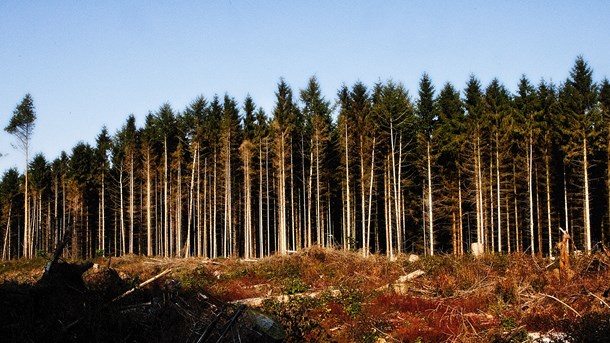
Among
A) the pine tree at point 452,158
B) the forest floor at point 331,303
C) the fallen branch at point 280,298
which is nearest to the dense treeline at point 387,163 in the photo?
the pine tree at point 452,158

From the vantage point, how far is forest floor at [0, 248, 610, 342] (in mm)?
7238

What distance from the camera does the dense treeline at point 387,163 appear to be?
3597 centimetres

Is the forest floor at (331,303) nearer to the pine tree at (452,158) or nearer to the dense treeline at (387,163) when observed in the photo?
the dense treeline at (387,163)

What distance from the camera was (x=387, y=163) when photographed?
123 ft

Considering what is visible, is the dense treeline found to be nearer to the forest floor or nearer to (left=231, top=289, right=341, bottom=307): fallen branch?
the forest floor

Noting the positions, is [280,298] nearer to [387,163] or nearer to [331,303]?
[331,303]

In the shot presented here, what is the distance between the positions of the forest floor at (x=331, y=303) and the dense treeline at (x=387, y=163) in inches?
454

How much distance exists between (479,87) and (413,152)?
9.91 metres

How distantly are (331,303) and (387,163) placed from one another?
24.4 metres

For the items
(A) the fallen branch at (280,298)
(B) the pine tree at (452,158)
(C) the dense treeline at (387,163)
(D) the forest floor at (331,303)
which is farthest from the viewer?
(B) the pine tree at (452,158)

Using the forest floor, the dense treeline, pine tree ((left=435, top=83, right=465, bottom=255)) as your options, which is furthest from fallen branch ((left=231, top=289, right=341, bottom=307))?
pine tree ((left=435, top=83, right=465, bottom=255))

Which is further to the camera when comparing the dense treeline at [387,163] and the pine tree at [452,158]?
the pine tree at [452,158]

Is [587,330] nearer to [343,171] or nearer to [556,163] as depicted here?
[343,171]

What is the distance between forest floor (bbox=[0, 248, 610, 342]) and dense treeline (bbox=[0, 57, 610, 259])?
11.5 m
